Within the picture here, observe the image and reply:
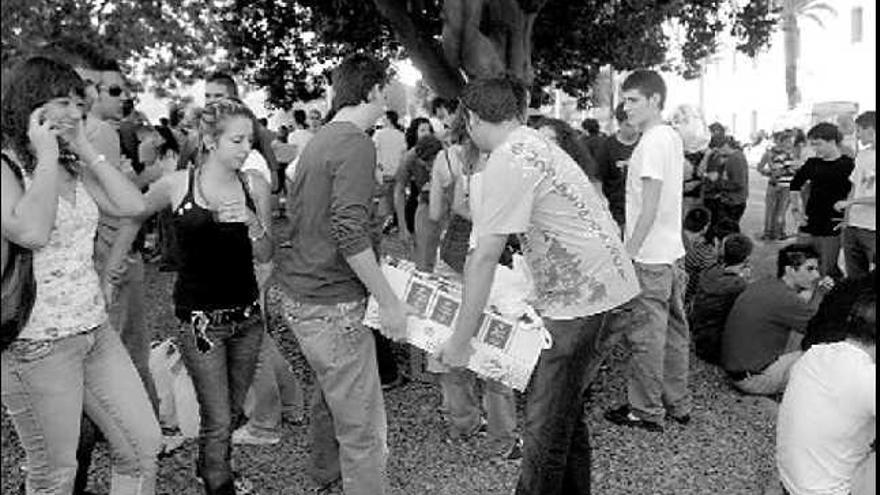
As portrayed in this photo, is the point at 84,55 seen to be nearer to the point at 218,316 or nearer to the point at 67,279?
the point at 218,316

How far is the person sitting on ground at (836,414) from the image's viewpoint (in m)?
2.91

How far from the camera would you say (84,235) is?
9.98 feet

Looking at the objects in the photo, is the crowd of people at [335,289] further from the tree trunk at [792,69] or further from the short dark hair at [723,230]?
the tree trunk at [792,69]

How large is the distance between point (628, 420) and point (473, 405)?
86cm

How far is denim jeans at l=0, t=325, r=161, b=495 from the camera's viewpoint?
287 centimetres

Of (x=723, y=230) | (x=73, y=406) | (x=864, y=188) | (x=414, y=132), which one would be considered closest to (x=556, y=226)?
(x=73, y=406)

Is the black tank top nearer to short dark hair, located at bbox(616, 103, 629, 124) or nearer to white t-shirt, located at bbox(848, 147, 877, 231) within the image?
short dark hair, located at bbox(616, 103, 629, 124)

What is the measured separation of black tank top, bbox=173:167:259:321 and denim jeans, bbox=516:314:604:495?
3.81 ft

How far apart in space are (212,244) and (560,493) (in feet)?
5.12

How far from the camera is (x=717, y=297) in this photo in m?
6.62

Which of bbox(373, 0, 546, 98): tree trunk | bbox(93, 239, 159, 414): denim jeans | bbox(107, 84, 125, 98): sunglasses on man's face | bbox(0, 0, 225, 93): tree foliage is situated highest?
bbox(0, 0, 225, 93): tree foliage

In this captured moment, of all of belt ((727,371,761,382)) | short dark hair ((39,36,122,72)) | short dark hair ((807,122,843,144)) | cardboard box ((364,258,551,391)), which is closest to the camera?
cardboard box ((364,258,551,391))

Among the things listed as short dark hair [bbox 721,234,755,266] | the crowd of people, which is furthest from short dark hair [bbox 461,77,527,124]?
short dark hair [bbox 721,234,755,266]

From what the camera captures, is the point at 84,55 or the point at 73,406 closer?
the point at 73,406
